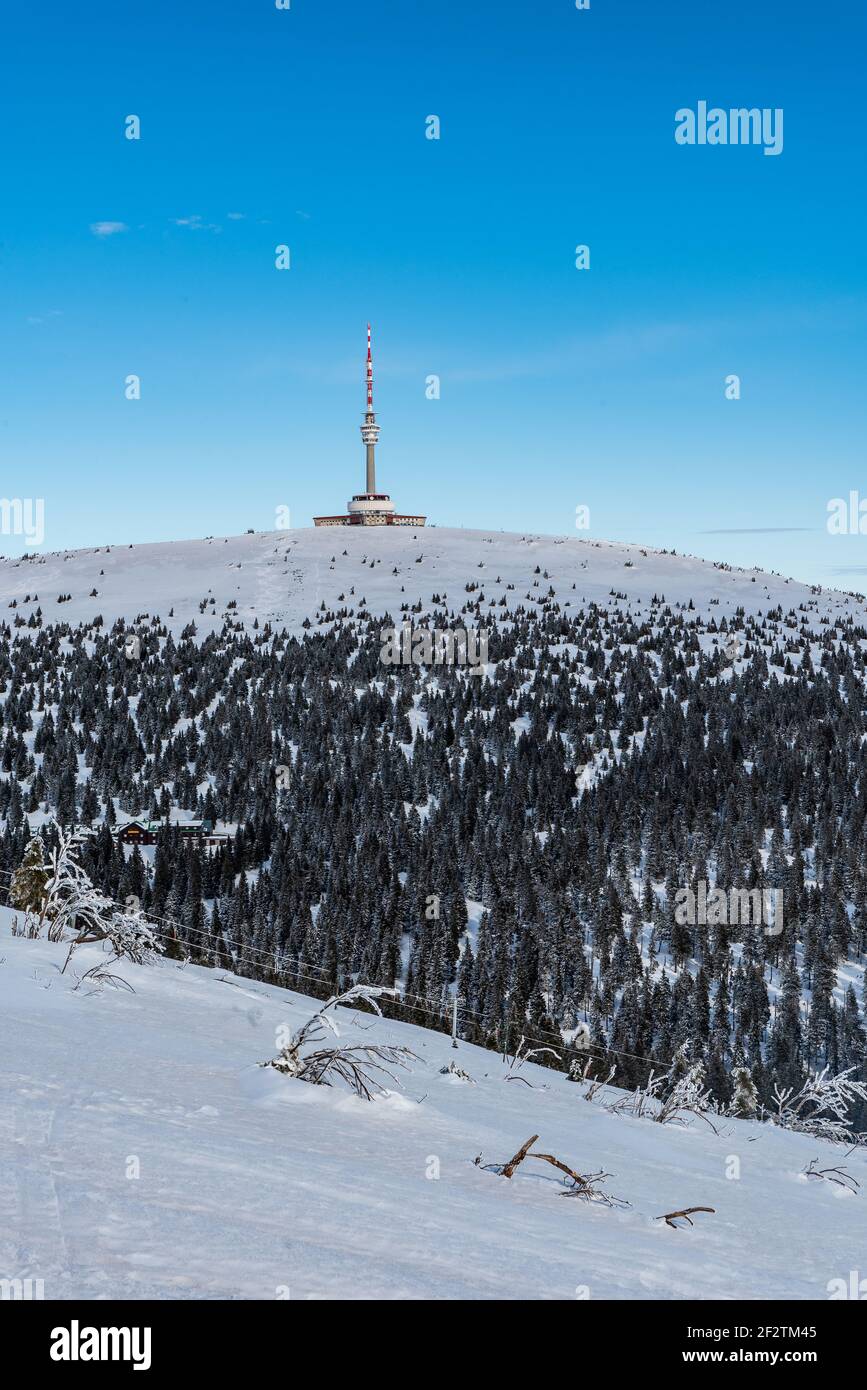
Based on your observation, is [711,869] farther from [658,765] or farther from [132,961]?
[132,961]

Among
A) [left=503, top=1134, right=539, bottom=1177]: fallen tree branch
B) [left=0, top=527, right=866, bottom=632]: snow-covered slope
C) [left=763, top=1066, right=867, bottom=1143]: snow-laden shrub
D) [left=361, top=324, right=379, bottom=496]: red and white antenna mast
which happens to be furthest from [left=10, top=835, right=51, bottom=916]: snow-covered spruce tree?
[left=361, top=324, right=379, bottom=496]: red and white antenna mast

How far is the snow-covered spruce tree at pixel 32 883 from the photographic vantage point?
42.3 ft

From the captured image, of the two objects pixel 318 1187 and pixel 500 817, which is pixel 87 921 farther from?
pixel 500 817

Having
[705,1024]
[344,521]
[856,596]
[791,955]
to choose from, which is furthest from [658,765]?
[344,521]

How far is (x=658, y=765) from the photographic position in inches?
2667

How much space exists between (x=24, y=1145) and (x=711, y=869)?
6320 cm

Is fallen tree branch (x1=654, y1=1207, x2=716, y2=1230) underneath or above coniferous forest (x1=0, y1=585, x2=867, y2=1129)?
above

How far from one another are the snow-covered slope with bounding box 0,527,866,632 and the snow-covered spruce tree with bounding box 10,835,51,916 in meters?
73.5

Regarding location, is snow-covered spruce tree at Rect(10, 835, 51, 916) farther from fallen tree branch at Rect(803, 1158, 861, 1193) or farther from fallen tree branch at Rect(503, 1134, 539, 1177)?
fallen tree branch at Rect(803, 1158, 861, 1193)

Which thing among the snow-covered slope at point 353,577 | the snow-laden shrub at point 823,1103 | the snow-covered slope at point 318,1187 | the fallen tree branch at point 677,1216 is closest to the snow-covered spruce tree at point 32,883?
the snow-covered slope at point 318,1187

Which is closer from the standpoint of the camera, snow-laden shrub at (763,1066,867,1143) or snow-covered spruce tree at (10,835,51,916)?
snow-laden shrub at (763,1066,867,1143)

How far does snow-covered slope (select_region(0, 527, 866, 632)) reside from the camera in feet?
314

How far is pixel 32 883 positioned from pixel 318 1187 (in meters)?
11.1

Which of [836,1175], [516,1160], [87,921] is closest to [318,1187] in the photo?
[516,1160]
